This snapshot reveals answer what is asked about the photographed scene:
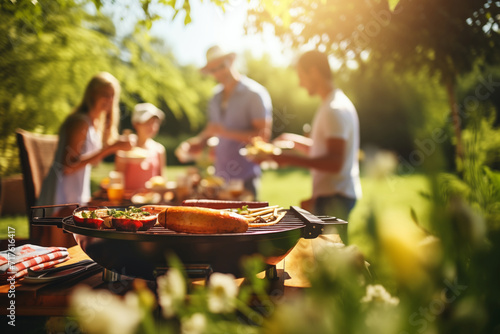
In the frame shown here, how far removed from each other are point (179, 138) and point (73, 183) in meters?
24.5

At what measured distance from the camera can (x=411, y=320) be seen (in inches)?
20.8

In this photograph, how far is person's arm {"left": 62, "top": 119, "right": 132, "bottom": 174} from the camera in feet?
13.1

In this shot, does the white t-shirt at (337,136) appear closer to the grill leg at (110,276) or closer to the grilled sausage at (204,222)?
the grilled sausage at (204,222)

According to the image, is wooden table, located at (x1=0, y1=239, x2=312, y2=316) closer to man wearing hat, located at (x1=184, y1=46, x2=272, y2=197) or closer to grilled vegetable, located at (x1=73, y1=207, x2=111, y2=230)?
grilled vegetable, located at (x1=73, y1=207, x2=111, y2=230)

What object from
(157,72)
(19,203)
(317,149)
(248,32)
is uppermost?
(157,72)

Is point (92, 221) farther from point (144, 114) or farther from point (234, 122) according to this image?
point (144, 114)

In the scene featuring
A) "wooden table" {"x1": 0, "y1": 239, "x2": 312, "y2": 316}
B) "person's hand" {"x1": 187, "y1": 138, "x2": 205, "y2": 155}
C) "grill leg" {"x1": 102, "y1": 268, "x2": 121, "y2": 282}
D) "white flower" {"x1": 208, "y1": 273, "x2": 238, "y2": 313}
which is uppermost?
"person's hand" {"x1": 187, "y1": 138, "x2": 205, "y2": 155}

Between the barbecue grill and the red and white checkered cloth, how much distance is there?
324mm

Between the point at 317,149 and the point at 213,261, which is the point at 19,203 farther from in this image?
the point at 213,261

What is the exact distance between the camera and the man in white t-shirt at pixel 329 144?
335cm

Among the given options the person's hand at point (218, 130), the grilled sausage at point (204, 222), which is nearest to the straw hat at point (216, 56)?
the person's hand at point (218, 130)

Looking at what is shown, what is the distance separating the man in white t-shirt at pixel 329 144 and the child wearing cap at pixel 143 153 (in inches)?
98.6

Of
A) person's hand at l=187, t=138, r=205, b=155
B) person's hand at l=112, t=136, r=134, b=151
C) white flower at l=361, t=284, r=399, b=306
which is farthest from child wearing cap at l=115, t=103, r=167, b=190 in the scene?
white flower at l=361, t=284, r=399, b=306

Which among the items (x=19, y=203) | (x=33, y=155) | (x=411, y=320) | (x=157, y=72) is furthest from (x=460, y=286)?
(x=157, y=72)
